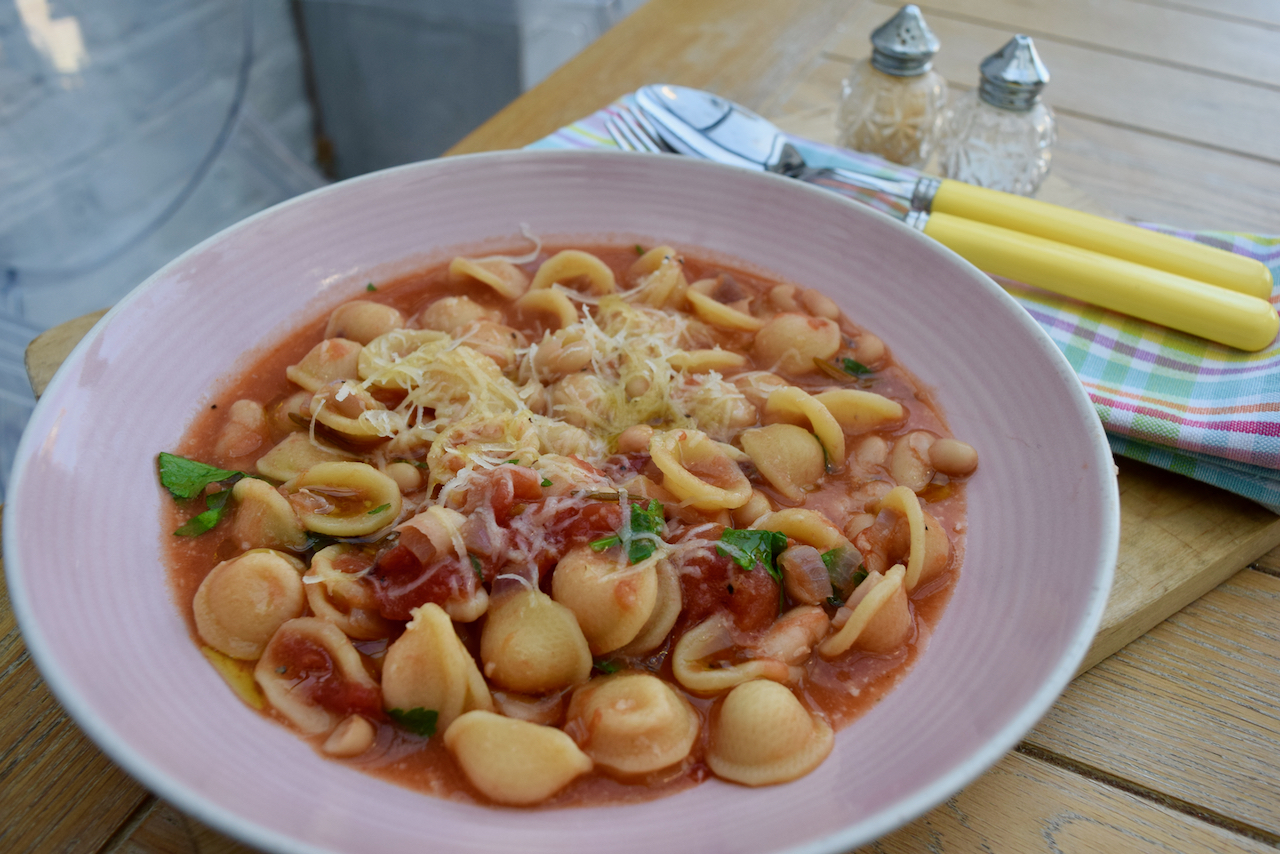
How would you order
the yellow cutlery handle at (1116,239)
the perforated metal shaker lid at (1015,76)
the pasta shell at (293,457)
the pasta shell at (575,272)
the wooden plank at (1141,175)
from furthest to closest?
the wooden plank at (1141,175) < the perforated metal shaker lid at (1015,76) < the pasta shell at (575,272) < the yellow cutlery handle at (1116,239) < the pasta shell at (293,457)

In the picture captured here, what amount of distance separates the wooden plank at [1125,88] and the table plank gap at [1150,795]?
3.28 meters

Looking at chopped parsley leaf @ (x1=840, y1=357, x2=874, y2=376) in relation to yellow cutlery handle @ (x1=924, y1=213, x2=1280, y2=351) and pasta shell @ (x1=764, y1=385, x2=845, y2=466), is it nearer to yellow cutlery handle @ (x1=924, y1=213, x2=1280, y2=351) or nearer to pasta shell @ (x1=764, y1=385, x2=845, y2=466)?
pasta shell @ (x1=764, y1=385, x2=845, y2=466)

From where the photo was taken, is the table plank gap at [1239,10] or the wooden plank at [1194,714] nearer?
the wooden plank at [1194,714]

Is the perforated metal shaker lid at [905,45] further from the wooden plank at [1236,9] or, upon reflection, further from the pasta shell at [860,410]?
the wooden plank at [1236,9]

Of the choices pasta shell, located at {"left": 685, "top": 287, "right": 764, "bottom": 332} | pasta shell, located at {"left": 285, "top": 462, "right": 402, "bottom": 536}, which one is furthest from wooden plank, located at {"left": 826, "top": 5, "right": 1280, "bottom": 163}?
pasta shell, located at {"left": 285, "top": 462, "right": 402, "bottom": 536}

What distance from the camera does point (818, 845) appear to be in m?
1.46

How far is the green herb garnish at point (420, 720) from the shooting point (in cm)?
184

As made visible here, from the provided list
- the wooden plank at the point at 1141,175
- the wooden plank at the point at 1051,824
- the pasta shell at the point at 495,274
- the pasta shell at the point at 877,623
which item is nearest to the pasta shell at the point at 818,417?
the pasta shell at the point at 877,623

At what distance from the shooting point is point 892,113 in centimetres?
375

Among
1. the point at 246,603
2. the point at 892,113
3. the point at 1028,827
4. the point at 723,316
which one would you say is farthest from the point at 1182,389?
the point at 246,603

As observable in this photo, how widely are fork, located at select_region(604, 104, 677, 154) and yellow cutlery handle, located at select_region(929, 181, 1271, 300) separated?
1.10 meters

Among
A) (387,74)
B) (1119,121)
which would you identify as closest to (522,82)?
(387,74)

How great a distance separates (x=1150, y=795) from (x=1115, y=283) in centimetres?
153

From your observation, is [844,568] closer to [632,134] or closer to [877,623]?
[877,623]
